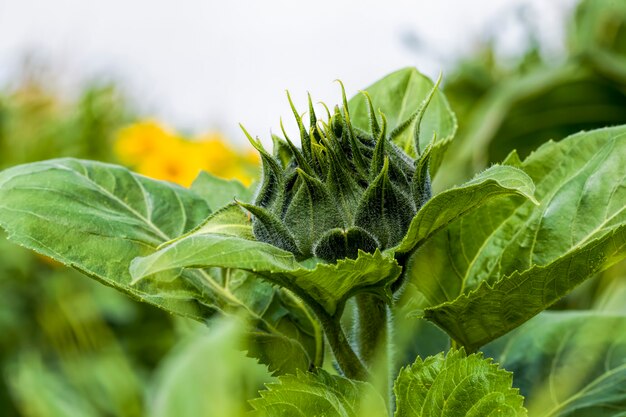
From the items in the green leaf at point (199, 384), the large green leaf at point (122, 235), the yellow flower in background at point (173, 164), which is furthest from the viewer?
the yellow flower in background at point (173, 164)

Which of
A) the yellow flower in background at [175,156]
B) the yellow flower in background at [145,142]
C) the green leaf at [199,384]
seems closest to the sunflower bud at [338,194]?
the green leaf at [199,384]

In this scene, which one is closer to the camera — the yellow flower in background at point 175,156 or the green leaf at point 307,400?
the green leaf at point 307,400

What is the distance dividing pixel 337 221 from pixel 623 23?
149 centimetres

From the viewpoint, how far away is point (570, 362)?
598mm

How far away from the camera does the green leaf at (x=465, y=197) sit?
41cm

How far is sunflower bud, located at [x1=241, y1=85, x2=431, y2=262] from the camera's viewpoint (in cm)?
44

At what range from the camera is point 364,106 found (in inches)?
24.4

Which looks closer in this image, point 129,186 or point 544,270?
point 544,270

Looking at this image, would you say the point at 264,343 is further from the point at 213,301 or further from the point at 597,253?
the point at 597,253

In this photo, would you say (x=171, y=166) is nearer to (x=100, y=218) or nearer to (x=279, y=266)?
(x=100, y=218)

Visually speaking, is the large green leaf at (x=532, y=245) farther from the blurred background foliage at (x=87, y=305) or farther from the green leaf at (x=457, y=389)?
the blurred background foliage at (x=87, y=305)

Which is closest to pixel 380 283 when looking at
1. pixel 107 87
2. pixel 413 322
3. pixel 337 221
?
pixel 337 221

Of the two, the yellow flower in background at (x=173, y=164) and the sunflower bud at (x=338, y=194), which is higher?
the yellow flower in background at (x=173, y=164)

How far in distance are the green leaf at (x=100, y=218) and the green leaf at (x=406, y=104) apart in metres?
0.13
